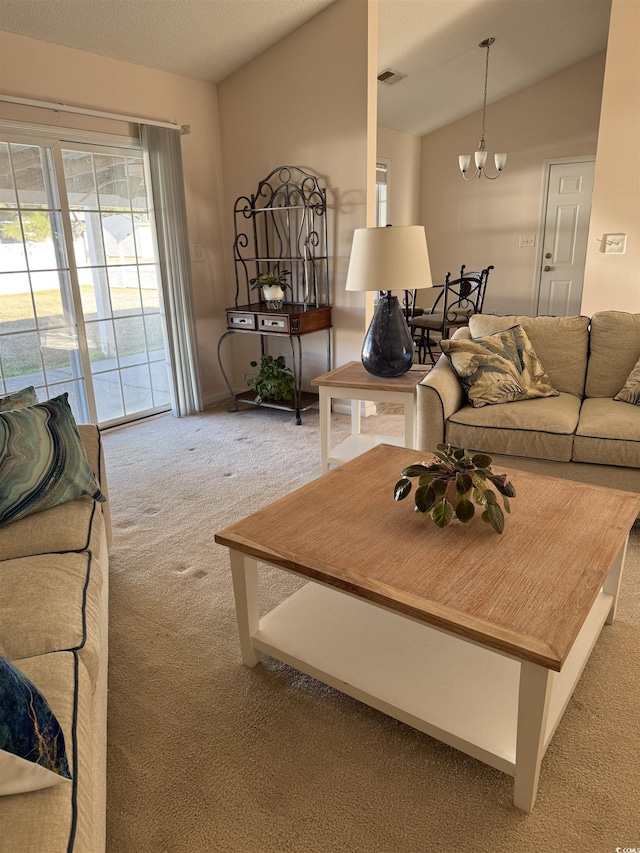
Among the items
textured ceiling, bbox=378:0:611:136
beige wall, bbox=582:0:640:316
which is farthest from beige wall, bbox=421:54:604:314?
beige wall, bbox=582:0:640:316

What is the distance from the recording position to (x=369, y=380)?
292 centimetres

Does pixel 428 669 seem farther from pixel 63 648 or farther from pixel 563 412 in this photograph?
pixel 563 412

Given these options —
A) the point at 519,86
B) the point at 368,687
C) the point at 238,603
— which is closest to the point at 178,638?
the point at 238,603

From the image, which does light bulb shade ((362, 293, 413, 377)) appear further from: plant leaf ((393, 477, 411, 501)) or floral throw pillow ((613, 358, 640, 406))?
plant leaf ((393, 477, 411, 501))

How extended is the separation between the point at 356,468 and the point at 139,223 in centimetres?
292

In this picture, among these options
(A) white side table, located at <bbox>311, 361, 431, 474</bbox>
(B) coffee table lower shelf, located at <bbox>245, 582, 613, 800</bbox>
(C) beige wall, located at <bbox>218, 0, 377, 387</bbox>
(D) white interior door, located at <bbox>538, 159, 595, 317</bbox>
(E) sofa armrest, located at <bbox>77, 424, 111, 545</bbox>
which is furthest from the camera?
(D) white interior door, located at <bbox>538, 159, 595, 317</bbox>

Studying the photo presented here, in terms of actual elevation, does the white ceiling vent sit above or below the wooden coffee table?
above

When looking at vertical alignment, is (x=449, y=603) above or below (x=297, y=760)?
above

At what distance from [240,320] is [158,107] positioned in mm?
1502

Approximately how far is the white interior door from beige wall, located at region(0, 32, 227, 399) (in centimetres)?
374

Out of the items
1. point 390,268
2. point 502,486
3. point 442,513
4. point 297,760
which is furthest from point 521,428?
point 297,760

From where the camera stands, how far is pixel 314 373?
4.57 meters

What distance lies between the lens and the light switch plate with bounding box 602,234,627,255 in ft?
12.6

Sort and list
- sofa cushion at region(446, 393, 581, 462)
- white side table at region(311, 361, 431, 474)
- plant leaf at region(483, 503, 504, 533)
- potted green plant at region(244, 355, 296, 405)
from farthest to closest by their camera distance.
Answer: potted green plant at region(244, 355, 296, 405) → white side table at region(311, 361, 431, 474) → sofa cushion at region(446, 393, 581, 462) → plant leaf at region(483, 503, 504, 533)
